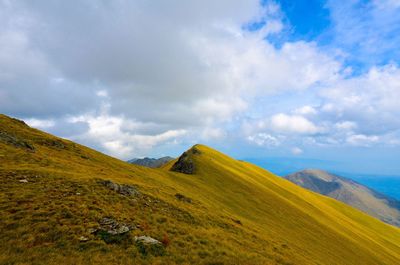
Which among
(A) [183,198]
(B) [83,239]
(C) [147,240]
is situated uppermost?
(A) [183,198]

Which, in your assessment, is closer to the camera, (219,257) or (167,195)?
(219,257)

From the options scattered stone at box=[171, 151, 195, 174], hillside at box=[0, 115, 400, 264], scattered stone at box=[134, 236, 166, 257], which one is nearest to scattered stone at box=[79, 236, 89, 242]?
hillside at box=[0, 115, 400, 264]

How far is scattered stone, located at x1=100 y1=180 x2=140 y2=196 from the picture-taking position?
31.5 metres

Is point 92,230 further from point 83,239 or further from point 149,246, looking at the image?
point 149,246

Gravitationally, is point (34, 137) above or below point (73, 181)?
above

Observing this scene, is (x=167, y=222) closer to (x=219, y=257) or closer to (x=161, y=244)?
(x=161, y=244)

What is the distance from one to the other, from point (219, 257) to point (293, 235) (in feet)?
101

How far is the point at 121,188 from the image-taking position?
32062 millimetres

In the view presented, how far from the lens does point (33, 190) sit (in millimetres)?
26875

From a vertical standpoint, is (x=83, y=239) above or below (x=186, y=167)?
below

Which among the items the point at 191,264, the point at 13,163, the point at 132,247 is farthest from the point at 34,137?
the point at 191,264

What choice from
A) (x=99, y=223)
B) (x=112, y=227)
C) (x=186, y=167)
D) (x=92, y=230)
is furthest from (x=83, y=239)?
(x=186, y=167)

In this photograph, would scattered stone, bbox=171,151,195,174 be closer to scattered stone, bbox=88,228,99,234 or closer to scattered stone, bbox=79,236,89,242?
scattered stone, bbox=88,228,99,234

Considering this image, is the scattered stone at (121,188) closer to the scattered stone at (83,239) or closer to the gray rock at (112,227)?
the gray rock at (112,227)
